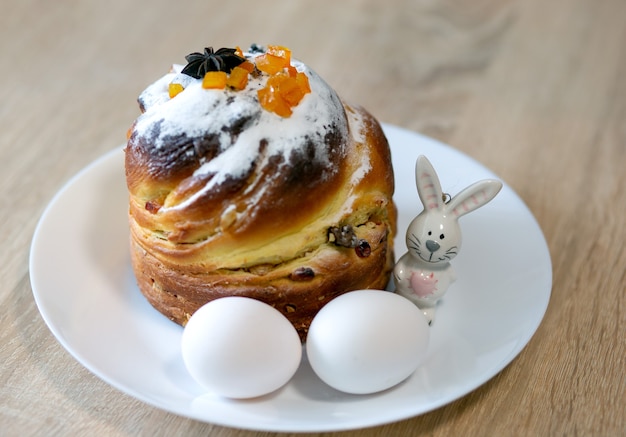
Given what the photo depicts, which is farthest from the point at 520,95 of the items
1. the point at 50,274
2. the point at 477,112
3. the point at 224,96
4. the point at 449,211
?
the point at 50,274

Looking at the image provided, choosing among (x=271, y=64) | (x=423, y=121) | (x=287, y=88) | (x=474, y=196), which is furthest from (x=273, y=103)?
(x=423, y=121)

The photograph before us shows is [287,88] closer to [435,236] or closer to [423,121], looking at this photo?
[435,236]

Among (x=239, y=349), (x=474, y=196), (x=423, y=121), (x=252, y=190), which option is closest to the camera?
(x=239, y=349)

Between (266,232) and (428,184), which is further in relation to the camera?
(428,184)

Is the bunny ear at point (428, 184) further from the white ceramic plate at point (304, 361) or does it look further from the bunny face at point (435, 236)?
the white ceramic plate at point (304, 361)

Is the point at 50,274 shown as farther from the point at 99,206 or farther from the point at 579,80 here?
the point at 579,80

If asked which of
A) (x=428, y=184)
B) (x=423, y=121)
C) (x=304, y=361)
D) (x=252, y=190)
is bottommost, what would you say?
(x=423, y=121)

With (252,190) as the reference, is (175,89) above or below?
above
